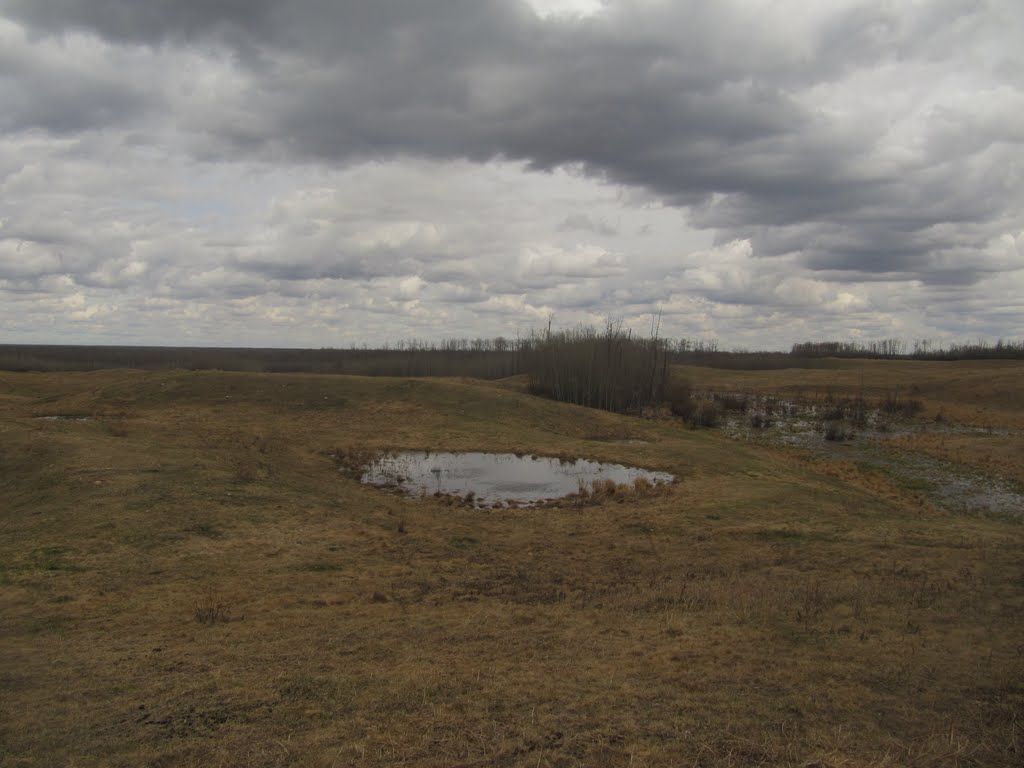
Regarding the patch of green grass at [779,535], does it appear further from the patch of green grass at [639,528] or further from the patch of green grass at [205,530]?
the patch of green grass at [205,530]

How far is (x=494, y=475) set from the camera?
22.5 m

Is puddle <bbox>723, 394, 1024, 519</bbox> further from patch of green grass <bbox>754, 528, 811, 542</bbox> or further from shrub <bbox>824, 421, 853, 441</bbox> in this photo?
patch of green grass <bbox>754, 528, 811, 542</bbox>

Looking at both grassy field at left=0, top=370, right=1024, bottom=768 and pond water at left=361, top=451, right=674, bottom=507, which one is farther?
pond water at left=361, top=451, right=674, bottom=507

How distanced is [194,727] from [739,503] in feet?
46.6

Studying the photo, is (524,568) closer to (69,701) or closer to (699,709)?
(699,709)

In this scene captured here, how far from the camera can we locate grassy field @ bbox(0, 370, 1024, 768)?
5160mm

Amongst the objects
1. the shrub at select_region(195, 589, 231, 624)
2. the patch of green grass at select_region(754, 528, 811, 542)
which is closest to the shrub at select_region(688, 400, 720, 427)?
the patch of green grass at select_region(754, 528, 811, 542)

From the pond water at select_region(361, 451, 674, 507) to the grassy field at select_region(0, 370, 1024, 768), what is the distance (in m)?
1.93

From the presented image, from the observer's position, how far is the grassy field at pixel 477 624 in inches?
203

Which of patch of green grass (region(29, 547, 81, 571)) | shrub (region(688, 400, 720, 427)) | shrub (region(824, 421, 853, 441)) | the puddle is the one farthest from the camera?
shrub (region(688, 400, 720, 427))

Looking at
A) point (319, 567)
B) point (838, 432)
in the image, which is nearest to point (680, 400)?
point (838, 432)

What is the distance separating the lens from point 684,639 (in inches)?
294

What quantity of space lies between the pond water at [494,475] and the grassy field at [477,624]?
1927 millimetres

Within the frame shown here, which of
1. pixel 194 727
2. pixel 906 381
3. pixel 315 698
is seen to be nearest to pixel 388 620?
pixel 315 698
